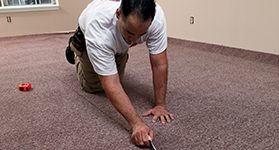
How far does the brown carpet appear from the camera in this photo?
96 centimetres

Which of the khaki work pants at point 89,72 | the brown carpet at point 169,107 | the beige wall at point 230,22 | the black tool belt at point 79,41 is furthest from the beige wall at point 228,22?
the black tool belt at point 79,41

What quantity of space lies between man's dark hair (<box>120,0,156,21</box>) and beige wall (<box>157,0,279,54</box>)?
1472 millimetres

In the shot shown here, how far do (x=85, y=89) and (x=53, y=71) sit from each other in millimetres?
590

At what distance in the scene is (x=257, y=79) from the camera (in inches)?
64.3

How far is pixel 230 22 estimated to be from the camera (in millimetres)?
2375

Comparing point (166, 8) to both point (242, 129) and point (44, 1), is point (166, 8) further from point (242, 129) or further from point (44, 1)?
point (242, 129)

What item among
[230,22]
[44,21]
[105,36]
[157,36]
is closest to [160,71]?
[157,36]

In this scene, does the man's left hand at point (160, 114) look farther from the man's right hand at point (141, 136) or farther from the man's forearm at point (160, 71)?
the man's right hand at point (141, 136)

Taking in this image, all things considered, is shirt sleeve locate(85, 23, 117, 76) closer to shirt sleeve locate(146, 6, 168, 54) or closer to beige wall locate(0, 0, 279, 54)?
shirt sleeve locate(146, 6, 168, 54)

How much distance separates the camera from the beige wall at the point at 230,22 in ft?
6.66

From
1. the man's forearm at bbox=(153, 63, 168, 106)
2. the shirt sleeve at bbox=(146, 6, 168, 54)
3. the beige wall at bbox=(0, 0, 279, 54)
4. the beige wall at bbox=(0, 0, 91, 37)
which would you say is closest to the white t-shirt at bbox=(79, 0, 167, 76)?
the shirt sleeve at bbox=(146, 6, 168, 54)

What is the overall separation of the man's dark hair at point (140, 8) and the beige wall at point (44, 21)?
3.76m

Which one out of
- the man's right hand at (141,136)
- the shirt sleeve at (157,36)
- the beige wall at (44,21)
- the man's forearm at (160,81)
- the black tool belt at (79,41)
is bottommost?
the beige wall at (44,21)

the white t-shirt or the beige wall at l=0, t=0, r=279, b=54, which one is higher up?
the white t-shirt
